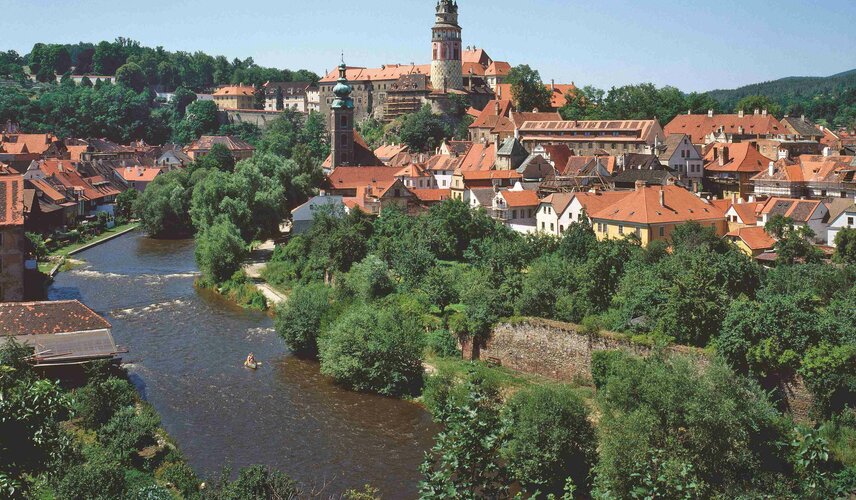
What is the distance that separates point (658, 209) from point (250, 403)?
62.9ft

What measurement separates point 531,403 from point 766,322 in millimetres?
6128

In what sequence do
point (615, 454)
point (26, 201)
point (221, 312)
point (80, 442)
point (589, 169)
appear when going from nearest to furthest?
1. point (615, 454)
2. point (80, 442)
3. point (221, 312)
4. point (26, 201)
5. point (589, 169)

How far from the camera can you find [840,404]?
19.4 meters

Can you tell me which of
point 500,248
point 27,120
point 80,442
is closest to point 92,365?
Answer: point 80,442

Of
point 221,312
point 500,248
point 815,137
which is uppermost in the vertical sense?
point 815,137

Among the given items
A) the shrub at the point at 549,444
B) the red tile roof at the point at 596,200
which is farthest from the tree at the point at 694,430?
the red tile roof at the point at 596,200

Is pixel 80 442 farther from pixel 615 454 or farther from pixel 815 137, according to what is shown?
pixel 815 137

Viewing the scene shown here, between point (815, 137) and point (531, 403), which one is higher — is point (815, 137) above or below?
above

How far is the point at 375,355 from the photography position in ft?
81.6

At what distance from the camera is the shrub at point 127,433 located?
18250 mm

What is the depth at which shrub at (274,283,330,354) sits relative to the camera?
2788 cm

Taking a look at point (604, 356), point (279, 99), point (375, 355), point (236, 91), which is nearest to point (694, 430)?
point (604, 356)

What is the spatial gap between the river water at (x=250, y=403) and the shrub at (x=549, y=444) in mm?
2480

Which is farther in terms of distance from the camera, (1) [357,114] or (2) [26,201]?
(1) [357,114]
